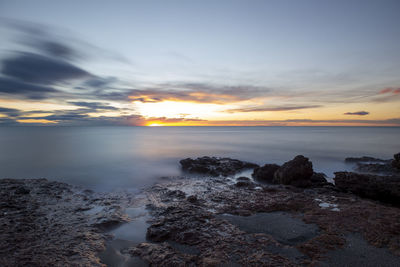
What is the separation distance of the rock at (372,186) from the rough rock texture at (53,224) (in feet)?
38.6

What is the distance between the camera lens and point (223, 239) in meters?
6.16

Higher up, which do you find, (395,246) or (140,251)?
(395,246)

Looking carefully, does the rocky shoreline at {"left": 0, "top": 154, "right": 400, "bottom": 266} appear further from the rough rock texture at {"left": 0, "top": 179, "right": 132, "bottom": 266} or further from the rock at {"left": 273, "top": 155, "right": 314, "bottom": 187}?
the rock at {"left": 273, "top": 155, "right": 314, "bottom": 187}

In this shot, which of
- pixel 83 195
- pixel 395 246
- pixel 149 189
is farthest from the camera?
pixel 149 189

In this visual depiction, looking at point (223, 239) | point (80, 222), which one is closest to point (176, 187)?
point (80, 222)

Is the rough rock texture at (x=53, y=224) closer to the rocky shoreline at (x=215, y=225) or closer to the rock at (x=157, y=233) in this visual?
the rocky shoreline at (x=215, y=225)

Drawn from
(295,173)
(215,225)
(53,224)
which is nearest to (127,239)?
(53,224)

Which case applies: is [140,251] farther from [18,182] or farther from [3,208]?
[18,182]

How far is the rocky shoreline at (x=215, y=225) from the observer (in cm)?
529

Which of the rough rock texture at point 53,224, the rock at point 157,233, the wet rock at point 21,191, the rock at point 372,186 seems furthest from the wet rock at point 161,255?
the rock at point 372,186

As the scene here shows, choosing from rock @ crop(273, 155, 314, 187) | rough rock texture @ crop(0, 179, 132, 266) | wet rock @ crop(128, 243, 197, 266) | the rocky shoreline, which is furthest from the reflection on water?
→ rock @ crop(273, 155, 314, 187)

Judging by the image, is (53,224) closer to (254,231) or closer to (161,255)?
(161,255)

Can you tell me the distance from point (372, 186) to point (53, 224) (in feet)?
47.5

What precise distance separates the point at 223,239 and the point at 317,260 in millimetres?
2486
